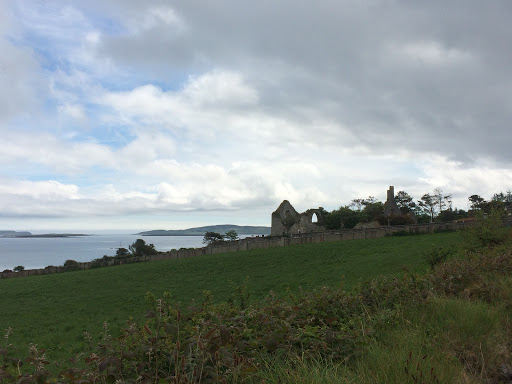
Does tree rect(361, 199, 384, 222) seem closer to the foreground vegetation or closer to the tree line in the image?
the tree line

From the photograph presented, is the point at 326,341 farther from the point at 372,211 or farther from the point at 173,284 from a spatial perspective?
the point at 372,211

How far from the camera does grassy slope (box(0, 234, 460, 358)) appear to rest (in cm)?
1362

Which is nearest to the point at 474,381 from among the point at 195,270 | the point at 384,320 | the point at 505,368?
the point at 505,368

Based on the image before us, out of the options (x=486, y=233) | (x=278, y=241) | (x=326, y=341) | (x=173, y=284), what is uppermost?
(x=486, y=233)

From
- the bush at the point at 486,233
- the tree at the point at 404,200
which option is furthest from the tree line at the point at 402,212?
the bush at the point at 486,233

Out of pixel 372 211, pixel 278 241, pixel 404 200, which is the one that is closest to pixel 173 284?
pixel 278 241

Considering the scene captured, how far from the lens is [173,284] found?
21.9 m

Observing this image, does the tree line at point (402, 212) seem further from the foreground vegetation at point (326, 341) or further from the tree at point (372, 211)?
the foreground vegetation at point (326, 341)

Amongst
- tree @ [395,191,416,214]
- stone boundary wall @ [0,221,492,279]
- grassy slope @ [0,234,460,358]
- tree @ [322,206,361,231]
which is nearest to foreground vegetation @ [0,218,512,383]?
grassy slope @ [0,234,460,358]

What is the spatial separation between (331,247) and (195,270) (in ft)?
34.6

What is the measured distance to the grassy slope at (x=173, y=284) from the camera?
13617 millimetres

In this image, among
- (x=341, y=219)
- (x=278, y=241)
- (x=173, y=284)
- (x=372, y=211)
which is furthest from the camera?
(x=372, y=211)

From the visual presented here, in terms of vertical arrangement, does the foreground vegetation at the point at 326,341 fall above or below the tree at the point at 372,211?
below

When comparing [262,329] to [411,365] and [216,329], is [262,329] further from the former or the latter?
[411,365]
